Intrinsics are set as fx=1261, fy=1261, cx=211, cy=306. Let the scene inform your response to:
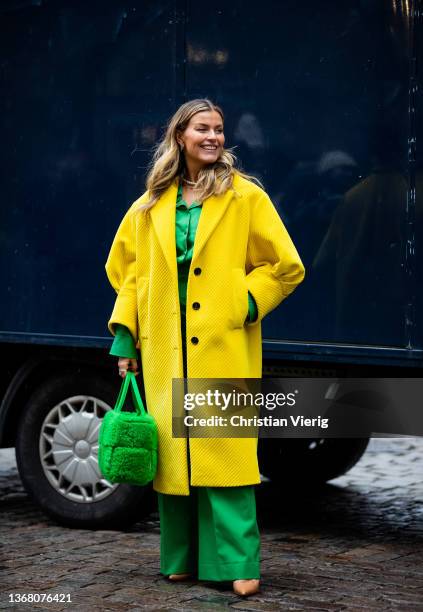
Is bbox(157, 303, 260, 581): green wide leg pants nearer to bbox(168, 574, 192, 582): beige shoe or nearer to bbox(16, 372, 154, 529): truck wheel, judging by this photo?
bbox(168, 574, 192, 582): beige shoe

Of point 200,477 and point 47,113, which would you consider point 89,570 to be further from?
point 47,113

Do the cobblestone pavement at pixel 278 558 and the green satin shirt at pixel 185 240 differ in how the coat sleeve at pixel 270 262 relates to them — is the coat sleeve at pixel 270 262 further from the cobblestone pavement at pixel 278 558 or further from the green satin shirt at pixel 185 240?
the cobblestone pavement at pixel 278 558

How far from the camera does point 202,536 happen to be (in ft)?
16.9

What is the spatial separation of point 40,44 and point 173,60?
89 centimetres

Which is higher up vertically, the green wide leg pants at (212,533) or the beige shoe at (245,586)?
the green wide leg pants at (212,533)

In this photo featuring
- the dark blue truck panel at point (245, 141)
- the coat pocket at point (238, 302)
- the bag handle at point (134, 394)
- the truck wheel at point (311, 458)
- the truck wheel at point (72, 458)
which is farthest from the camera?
the truck wheel at point (311, 458)

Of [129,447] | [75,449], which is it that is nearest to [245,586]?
[129,447]

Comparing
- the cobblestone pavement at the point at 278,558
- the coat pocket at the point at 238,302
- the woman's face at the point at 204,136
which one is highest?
the woman's face at the point at 204,136

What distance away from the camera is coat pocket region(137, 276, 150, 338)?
5.20 metres

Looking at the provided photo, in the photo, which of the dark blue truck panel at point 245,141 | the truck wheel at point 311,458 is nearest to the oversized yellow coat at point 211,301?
the dark blue truck panel at point 245,141

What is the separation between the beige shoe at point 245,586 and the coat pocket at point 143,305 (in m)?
1.07

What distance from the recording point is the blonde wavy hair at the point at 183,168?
16.9ft

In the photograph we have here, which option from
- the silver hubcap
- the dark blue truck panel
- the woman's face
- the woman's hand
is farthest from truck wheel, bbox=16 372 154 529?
the woman's face

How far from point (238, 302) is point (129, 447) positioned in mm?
728
